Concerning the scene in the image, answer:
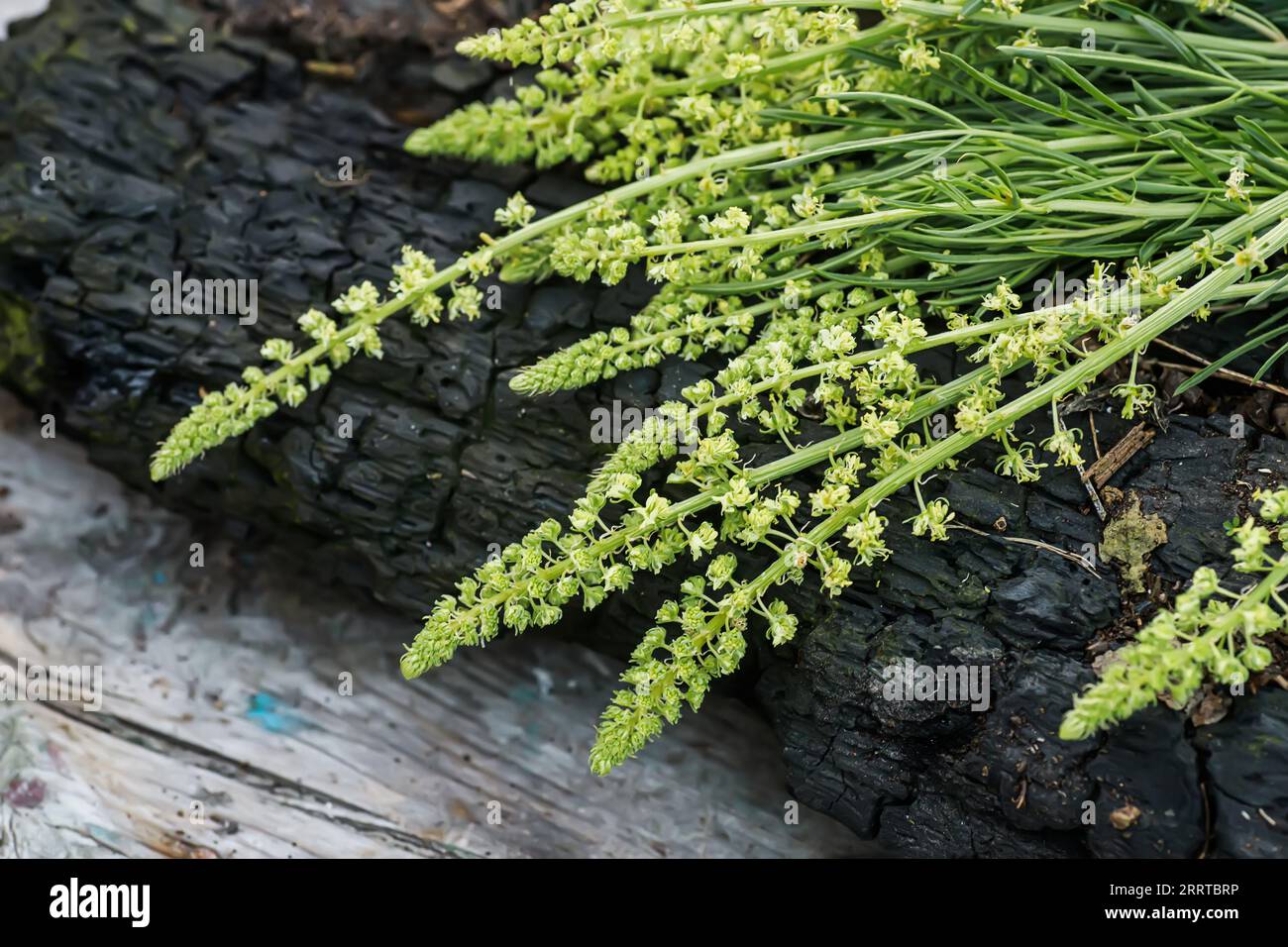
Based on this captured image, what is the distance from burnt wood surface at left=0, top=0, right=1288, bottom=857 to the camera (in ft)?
5.02

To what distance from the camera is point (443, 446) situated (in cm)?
189

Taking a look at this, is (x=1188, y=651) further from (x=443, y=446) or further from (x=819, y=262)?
(x=443, y=446)

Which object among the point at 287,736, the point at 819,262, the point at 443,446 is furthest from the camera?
the point at 287,736

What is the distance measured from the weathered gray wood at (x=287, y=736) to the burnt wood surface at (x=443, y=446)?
0.18 metres

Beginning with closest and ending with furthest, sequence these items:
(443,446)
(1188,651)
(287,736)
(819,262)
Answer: (1188,651) → (819,262) → (443,446) → (287,736)

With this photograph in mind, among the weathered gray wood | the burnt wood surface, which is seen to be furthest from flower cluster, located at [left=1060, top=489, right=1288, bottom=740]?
the weathered gray wood

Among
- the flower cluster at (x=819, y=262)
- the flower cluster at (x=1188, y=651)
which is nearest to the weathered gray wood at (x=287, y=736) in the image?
the flower cluster at (x=819, y=262)

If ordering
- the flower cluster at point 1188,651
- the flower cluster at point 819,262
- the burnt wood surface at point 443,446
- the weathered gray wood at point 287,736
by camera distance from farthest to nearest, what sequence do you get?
the weathered gray wood at point 287,736, the burnt wood surface at point 443,446, the flower cluster at point 819,262, the flower cluster at point 1188,651

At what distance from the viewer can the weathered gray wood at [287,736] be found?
6.49ft

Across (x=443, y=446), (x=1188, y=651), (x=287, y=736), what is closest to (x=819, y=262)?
(x=443, y=446)

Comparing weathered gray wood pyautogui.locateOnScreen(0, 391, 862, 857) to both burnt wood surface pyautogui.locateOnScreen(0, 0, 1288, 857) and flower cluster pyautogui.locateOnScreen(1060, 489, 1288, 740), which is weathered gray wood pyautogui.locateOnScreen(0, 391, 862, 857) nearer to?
burnt wood surface pyautogui.locateOnScreen(0, 0, 1288, 857)

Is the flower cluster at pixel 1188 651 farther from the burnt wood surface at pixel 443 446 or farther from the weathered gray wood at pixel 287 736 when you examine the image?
the weathered gray wood at pixel 287 736

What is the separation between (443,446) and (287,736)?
0.67 m
